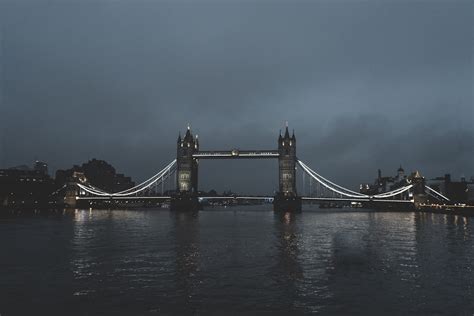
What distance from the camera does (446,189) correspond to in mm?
147375

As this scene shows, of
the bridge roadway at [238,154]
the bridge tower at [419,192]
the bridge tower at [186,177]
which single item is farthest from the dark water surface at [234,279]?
the bridge tower at [419,192]

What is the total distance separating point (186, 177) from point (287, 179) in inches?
1150

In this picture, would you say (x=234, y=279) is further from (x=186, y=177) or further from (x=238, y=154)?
(x=186, y=177)

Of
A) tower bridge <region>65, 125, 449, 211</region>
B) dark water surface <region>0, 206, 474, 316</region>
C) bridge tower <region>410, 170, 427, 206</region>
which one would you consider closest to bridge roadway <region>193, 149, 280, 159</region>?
tower bridge <region>65, 125, 449, 211</region>

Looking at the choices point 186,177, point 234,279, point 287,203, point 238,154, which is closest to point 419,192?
point 287,203

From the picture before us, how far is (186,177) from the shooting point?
5034 inches

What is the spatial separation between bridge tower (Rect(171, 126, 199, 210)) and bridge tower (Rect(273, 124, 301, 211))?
2393cm

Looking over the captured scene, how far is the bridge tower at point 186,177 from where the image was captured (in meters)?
122

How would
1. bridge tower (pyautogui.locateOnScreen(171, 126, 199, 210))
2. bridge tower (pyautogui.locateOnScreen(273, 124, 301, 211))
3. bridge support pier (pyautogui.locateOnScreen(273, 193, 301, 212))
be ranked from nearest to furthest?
bridge support pier (pyautogui.locateOnScreen(273, 193, 301, 212))
bridge tower (pyautogui.locateOnScreen(273, 124, 301, 211))
bridge tower (pyautogui.locateOnScreen(171, 126, 199, 210))

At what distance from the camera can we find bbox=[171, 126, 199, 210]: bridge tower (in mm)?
121625

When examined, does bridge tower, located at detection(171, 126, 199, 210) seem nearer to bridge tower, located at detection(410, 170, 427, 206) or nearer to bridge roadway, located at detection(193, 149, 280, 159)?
bridge roadway, located at detection(193, 149, 280, 159)

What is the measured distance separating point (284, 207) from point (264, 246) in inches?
3224

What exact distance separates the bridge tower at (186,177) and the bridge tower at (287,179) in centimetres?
2393

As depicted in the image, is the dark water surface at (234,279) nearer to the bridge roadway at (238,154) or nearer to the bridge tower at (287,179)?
the bridge tower at (287,179)
